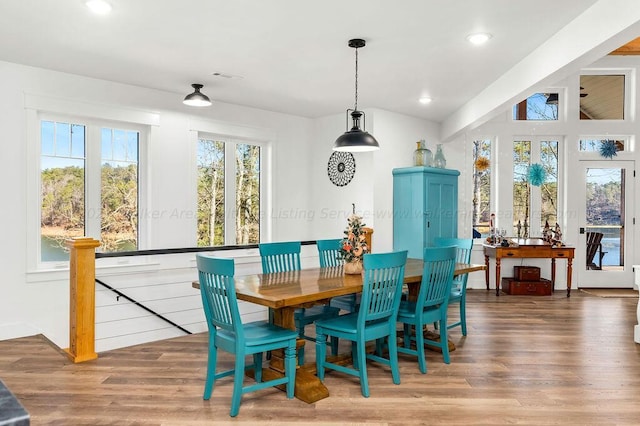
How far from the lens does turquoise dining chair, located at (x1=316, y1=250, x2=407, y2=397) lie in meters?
3.07

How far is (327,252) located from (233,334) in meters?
1.83

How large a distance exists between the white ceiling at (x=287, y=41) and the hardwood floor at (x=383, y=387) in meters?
2.31

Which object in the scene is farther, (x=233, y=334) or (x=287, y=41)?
(x=287, y=41)

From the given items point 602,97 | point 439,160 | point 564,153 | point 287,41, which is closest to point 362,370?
point 287,41

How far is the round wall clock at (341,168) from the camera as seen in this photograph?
635 cm

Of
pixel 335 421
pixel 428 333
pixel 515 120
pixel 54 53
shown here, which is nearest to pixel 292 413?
pixel 335 421

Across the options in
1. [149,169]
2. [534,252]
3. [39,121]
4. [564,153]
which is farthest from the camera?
[564,153]

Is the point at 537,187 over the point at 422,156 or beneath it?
beneath

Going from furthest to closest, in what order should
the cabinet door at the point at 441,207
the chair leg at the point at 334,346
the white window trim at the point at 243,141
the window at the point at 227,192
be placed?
the cabinet door at the point at 441,207 → the window at the point at 227,192 → the white window trim at the point at 243,141 → the chair leg at the point at 334,346

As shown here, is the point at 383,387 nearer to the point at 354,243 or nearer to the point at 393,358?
the point at 393,358

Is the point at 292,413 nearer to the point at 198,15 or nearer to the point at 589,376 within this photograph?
the point at 589,376

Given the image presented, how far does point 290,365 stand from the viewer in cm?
302

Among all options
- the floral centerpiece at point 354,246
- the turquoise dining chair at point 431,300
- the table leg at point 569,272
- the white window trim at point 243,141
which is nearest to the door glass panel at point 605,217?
the table leg at point 569,272

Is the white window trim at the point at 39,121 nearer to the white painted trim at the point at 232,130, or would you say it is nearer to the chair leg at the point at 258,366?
the white painted trim at the point at 232,130
